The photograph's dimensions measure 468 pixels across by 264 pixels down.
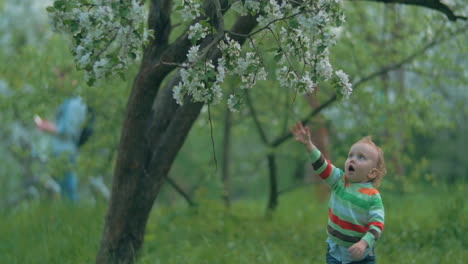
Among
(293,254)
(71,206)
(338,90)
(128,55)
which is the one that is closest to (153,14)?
(128,55)

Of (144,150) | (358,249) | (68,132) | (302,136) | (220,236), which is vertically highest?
(302,136)

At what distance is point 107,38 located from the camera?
2.71m

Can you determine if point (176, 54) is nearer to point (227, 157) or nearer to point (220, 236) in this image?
point (220, 236)

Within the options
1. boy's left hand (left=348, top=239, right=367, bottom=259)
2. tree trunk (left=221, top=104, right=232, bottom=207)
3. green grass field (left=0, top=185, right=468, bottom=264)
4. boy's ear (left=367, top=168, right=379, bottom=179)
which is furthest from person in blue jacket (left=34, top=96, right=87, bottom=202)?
boy's left hand (left=348, top=239, right=367, bottom=259)

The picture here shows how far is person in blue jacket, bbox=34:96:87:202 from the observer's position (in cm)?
768

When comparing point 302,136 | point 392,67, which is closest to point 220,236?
point 392,67

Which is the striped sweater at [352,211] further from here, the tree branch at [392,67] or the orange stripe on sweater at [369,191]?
the tree branch at [392,67]

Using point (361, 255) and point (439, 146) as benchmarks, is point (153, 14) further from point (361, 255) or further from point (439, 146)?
point (439, 146)

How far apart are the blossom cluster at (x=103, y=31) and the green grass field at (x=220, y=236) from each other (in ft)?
7.29

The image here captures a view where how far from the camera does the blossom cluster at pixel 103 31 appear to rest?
259 cm

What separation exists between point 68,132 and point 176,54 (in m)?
4.68

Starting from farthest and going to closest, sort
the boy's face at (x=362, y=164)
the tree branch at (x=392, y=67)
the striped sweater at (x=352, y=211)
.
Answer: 1. the tree branch at (x=392, y=67)
2. the boy's face at (x=362, y=164)
3. the striped sweater at (x=352, y=211)

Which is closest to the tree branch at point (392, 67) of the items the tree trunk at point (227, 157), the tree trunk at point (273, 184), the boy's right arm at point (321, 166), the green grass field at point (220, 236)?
the tree trunk at point (273, 184)

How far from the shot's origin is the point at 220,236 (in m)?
6.38
